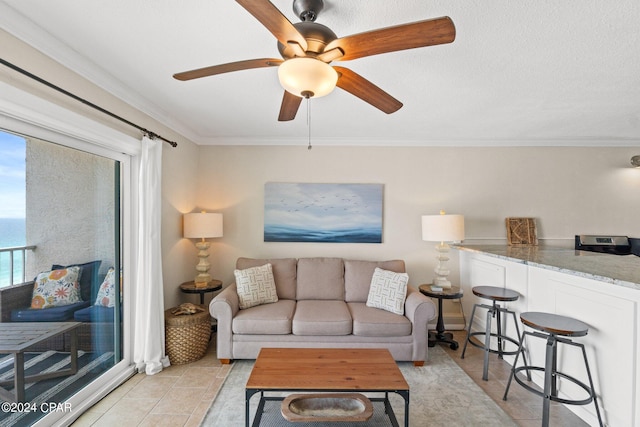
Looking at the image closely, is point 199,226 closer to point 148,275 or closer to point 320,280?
point 148,275

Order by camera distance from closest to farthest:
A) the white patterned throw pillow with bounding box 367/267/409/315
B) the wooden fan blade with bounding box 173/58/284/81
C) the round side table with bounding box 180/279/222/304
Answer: the wooden fan blade with bounding box 173/58/284/81 < the white patterned throw pillow with bounding box 367/267/409/315 < the round side table with bounding box 180/279/222/304

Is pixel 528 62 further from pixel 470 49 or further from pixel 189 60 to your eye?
pixel 189 60

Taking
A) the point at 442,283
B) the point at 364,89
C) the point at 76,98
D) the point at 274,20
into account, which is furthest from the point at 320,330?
the point at 76,98

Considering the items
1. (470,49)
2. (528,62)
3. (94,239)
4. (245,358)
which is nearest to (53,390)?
(94,239)

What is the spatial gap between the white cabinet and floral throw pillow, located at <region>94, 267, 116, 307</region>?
352 cm

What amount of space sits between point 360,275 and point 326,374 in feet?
5.34

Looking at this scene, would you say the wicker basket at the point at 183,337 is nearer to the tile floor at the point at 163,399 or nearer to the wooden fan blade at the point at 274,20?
the tile floor at the point at 163,399

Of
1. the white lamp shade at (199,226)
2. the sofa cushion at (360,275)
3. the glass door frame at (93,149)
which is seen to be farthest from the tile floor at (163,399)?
the sofa cushion at (360,275)

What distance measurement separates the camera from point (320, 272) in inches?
136

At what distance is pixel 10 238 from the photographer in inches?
64.8

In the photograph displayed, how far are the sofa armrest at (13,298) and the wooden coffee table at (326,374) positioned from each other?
4.70 feet

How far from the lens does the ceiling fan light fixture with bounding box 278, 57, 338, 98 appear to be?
1222 millimetres

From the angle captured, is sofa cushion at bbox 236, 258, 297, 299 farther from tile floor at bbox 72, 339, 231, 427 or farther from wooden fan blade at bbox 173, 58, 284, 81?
wooden fan blade at bbox 173, 58, 284, 81

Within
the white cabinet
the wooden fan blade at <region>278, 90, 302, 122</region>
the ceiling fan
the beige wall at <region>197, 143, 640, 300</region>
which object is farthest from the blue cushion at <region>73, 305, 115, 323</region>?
the white cabinet
